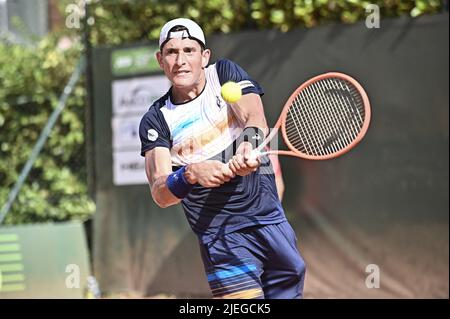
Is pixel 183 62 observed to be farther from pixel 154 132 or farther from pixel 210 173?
pixel 210 173

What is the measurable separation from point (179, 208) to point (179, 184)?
3635mm

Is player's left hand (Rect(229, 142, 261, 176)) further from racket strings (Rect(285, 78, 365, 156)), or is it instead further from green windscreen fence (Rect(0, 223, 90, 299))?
green windscreen fence (Rect(0, 223, 90, 299))

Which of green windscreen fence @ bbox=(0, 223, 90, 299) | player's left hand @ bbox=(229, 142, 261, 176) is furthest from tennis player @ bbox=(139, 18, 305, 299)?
green windscreen fence @ bbox=(0, 223, 90, 299)

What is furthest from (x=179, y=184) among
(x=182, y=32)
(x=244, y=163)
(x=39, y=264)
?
(x=39, y=264)

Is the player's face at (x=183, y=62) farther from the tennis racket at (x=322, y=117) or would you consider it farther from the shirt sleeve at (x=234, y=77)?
the tennis racket at (x=322, y=117)

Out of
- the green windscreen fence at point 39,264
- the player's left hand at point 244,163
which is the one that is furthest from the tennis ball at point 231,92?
the green windscreen fence at point 39,264

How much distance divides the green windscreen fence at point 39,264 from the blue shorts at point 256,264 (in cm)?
371

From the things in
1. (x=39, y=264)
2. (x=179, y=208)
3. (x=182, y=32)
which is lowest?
(x=39, y=264)

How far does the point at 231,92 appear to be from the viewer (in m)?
3.66

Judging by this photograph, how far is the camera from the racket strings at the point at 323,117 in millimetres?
4012

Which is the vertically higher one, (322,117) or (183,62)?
(183,62)

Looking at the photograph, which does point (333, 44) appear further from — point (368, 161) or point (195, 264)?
point (195, 264)
